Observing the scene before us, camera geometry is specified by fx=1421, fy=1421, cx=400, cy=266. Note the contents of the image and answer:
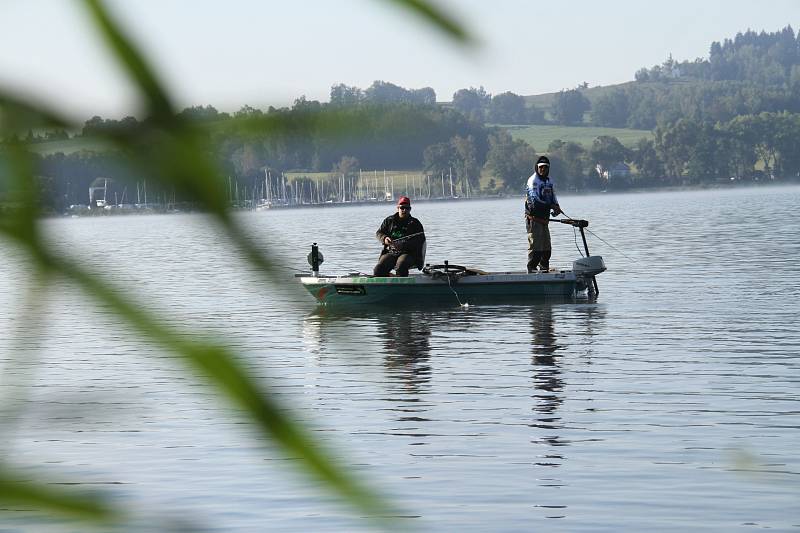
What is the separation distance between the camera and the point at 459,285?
28.9 m

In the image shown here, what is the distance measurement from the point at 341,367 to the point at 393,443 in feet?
43.6

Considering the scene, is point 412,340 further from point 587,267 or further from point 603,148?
point 603,148

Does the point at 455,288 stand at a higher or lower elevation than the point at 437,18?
lower

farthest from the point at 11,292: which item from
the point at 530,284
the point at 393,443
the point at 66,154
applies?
the point at 530,284

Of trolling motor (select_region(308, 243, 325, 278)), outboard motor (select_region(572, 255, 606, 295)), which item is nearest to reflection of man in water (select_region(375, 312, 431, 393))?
trolling motor (select_region(308, 243, 325, 278))

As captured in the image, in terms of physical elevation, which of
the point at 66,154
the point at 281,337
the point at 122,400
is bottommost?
the point at 281,337

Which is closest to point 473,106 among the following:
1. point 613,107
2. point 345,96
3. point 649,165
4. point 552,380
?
point 345,96

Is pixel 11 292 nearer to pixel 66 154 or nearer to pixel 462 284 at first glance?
pixel 66 154

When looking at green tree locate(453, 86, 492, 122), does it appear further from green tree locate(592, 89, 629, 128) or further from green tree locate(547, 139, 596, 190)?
green tree locate(547, 139, 596, 190)

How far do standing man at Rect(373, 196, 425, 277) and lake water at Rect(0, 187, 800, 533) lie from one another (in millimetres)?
1220

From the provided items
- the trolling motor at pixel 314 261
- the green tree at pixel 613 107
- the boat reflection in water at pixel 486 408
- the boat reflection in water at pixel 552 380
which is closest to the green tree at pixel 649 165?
the boat reflection in water at pixel 552 380

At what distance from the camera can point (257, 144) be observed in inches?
30.7

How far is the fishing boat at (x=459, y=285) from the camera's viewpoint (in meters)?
28.5

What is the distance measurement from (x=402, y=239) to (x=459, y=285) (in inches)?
93.3
